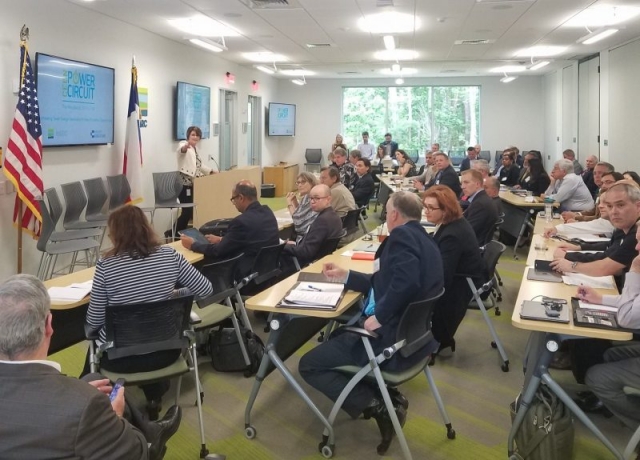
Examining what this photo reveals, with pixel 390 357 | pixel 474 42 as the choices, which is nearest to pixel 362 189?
pixel 474 42

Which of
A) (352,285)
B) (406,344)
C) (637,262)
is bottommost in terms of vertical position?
(406,344)

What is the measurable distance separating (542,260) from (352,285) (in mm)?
1540

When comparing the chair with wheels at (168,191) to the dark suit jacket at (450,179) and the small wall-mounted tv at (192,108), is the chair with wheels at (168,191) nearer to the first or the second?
the small wall-mounted tv at (192,108)

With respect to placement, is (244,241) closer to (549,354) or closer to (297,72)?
(549,354)

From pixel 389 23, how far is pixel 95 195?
4.64 metres

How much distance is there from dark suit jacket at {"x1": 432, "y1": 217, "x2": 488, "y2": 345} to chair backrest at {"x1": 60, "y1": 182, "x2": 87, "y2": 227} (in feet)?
14.2

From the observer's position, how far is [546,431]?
9.01 feet

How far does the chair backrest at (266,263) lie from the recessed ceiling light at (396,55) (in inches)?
307

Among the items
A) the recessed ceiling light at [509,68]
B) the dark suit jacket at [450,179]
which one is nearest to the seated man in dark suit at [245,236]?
the dark suit jacket at [450,179]

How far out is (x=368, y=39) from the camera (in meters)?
9.81

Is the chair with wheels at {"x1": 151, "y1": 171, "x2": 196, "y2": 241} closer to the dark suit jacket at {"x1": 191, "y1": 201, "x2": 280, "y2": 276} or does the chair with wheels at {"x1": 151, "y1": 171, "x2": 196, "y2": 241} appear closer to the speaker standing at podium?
the speaker standing at podium

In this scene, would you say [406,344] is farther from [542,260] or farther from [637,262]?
[542,260]

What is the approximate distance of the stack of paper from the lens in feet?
10.6

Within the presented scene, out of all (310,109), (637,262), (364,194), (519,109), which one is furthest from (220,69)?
(637,262)
